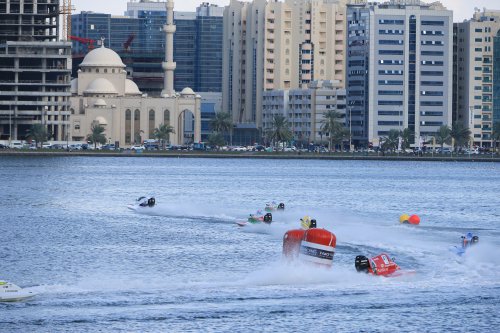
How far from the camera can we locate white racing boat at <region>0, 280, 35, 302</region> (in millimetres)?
49469

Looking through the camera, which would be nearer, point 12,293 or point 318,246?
point 12,293

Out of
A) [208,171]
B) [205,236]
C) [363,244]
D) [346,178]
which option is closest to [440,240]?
[363,244]

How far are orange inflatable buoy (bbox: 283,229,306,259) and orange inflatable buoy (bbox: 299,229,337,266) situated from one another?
16.6 inches

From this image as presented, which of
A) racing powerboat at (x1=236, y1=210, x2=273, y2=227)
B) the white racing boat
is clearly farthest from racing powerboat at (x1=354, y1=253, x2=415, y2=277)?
racing powerboat at (x1=236, y1=210, x2=273, y2=227)

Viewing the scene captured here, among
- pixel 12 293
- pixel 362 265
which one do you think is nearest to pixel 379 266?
pixel 362 265

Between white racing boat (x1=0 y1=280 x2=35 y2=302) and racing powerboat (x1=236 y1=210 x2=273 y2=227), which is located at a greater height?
racing powerboat (x1=236 y1=210 x2=273 y2=227)

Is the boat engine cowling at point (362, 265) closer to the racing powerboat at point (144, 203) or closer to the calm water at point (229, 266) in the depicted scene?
the calm water at point (229, 266)

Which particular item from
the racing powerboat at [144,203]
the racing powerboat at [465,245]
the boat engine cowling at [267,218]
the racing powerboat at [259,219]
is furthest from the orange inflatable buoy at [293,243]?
the racing powerboat at [144,203]

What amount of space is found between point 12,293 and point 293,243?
455 inches

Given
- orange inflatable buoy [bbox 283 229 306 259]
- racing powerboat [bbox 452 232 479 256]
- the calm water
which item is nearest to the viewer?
the calm water

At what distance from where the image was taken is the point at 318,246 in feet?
173

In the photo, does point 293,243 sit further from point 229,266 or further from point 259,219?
point 259,219

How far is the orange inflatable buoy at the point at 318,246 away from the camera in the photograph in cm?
5259

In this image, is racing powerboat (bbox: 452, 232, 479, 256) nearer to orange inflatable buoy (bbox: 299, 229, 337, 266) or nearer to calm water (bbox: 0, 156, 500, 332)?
calm water (bbox: 0, 156, 500, 332)
